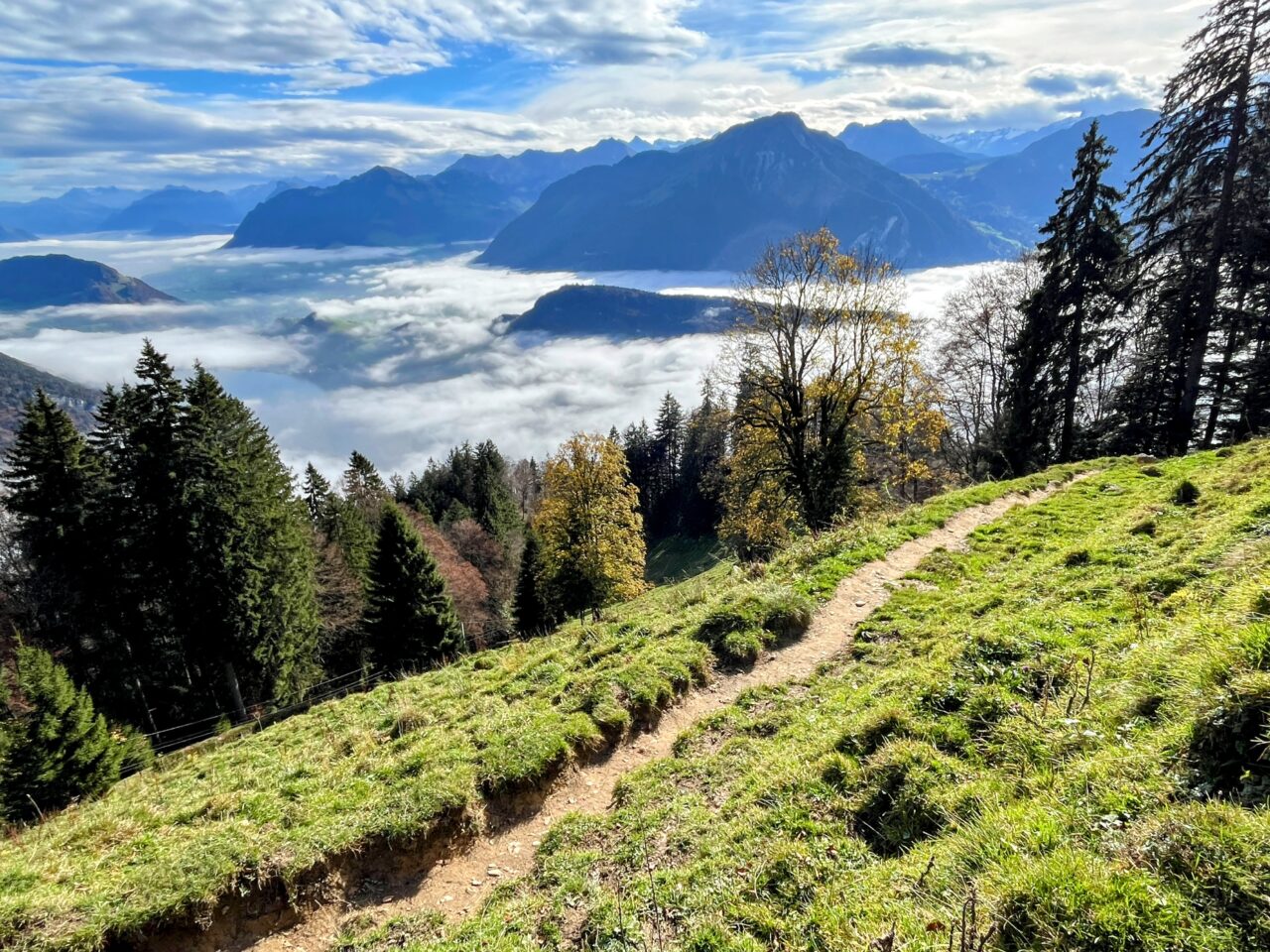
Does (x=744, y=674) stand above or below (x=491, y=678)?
above

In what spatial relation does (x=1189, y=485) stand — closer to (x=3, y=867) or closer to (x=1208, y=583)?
(x=1208, y=583)

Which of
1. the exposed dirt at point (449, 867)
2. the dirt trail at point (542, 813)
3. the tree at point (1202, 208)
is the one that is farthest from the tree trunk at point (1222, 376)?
the exposed dirt at point (449, 867)

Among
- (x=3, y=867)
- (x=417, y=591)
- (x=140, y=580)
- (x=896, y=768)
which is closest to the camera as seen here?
(x=896, y=768)

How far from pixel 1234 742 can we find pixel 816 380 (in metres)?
19.6

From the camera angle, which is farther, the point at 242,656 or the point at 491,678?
the point at 242,656

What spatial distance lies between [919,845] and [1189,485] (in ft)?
43.1

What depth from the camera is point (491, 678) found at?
13.3 meters

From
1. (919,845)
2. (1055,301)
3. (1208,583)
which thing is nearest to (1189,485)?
(1208,583)

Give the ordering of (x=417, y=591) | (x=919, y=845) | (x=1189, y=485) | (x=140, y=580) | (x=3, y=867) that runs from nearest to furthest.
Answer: (x=919, y=845) < (x=3, y=867) < (x=1189, y=485) < (x=140, y=580) < (x=417, y=591)

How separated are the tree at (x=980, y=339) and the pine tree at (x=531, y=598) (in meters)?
31.4

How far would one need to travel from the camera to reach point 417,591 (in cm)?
3525

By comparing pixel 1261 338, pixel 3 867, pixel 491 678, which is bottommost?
pixel 491 678

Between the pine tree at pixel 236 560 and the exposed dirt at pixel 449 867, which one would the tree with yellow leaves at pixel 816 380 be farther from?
the pine tree at pixel 236 560

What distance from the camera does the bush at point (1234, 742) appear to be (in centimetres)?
396
